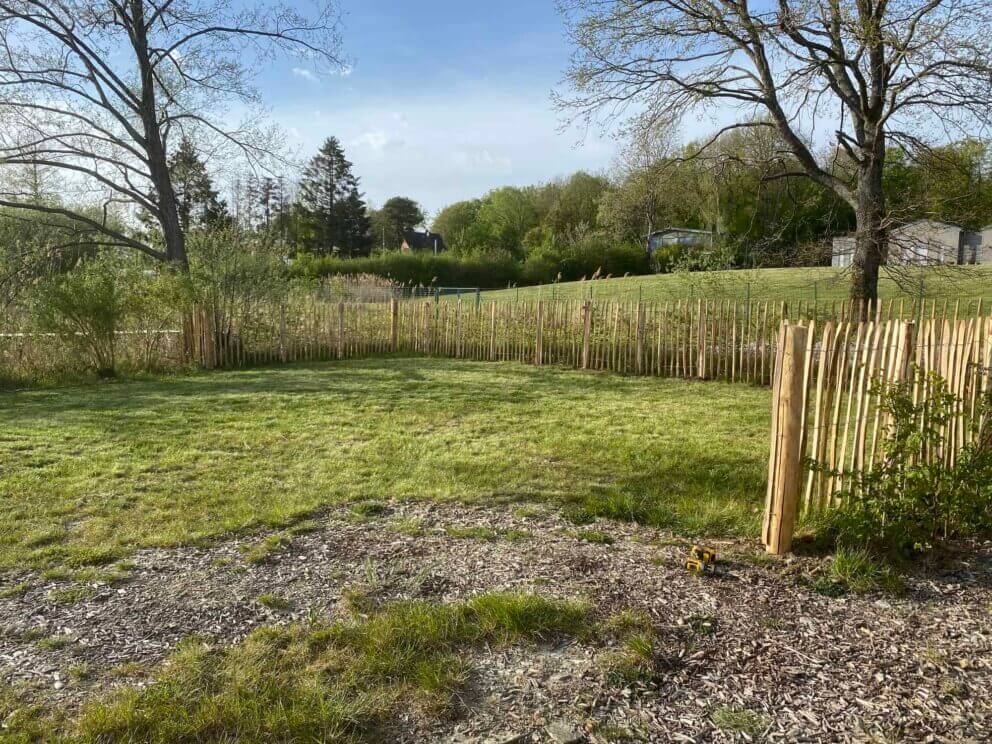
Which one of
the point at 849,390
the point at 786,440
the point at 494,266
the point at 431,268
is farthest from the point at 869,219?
the point at 494,266

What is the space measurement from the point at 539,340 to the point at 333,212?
45254 millimetres

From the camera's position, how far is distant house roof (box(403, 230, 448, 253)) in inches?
2434

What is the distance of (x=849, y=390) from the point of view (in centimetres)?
401

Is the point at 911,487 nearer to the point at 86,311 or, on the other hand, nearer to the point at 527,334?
the point at 527,334

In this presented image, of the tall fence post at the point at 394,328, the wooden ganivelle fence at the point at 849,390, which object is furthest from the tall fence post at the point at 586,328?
the wooden ganivelle fence at the point at 849,390

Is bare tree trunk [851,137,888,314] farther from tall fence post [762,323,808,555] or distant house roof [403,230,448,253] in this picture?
distant house roof [403,230,448,253]

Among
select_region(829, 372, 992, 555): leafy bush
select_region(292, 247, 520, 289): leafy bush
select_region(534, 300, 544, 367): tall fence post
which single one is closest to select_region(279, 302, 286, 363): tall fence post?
select_region(534, 300, 544, 367): tall fence post

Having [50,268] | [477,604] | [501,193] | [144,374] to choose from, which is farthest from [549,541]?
[501,193]

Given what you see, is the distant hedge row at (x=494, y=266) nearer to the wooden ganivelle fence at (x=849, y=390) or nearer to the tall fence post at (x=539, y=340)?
the tall fence post at (x=539, y=340)

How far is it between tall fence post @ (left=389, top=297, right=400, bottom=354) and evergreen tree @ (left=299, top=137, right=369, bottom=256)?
37.8 meters

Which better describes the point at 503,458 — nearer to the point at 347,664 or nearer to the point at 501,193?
the point at 347,664

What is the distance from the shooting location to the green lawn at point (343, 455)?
466 cm

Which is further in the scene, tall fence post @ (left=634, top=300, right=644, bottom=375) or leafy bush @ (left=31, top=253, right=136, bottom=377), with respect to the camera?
tall fence post @ (left=634, top=300, right=644, bottom=375)

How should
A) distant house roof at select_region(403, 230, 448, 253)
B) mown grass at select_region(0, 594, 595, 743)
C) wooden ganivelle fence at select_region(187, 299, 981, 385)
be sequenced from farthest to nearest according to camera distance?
distant house roof at select_region(403, 230, 448, 253) → wooden ganivelle fence at select_region(187, 299, 981, 385) → mown grass at select_region(0, 594, 595, 743)
